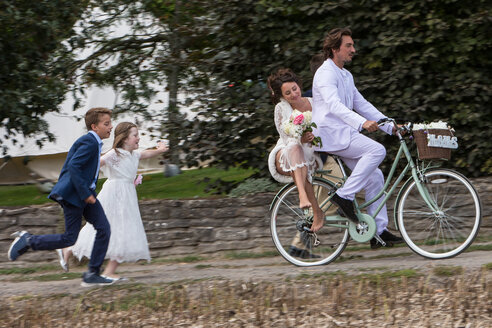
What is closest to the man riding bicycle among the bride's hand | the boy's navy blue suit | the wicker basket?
the bride's hand

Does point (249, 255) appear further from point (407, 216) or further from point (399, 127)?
point (399, 127)

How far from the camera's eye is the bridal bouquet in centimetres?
589

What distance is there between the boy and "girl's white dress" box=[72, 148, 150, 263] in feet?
1.00

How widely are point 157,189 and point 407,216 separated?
21.0ft

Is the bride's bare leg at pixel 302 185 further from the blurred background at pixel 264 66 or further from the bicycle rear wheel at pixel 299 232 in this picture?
the blurred background at pixel 264 66

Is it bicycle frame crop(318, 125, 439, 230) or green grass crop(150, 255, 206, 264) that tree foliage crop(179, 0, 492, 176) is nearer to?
green grass crop(150, 255, 206, 264)

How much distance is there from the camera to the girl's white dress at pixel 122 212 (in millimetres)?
6172

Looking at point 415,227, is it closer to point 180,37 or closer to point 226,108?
point 226,108

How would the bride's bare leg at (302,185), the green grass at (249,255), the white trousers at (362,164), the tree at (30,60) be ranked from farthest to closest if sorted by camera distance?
the tree at (30,60)
the green grass at (249,255)
the bride's bare leg at (302,185)
the white trousers at (362,164)

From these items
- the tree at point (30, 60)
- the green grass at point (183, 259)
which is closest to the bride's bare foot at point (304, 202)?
the green grass at point (183, 259)

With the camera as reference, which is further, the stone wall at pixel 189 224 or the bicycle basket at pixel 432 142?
the stone wall at pixel 189 224

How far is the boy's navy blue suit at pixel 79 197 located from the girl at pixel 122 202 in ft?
0.93

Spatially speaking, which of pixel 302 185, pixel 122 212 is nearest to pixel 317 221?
pixel 302 185

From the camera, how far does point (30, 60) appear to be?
962cm
